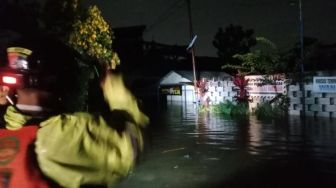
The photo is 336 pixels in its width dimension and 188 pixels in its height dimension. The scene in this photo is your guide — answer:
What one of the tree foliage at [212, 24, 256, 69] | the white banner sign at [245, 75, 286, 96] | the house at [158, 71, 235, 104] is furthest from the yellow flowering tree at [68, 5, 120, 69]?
the tree foliage at [212, 24, 256, 69]

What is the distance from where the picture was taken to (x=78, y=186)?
68.0 inches

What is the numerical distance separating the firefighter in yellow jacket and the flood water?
8.80ft

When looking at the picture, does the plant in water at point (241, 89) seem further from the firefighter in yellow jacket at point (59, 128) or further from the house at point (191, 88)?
the firefighter in yellow jacket at point (59, 128)

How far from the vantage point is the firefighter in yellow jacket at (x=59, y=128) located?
66.1 inches

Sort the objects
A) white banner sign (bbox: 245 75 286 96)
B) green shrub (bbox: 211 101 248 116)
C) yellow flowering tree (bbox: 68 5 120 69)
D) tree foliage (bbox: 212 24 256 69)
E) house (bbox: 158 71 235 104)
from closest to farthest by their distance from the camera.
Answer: yellow flowering tree (bbox: 68 5 120 69) → white banner sign (bbox: 245 75 286 96) → green shrub (bbox: 211 101 248 116) → house (bbox: 158 71 235 104) → tree foliage (bbox: 212 24 256 69)

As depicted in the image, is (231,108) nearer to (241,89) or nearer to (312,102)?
(241,89)

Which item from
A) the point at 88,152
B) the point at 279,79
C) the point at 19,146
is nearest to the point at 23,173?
the point at 19,146

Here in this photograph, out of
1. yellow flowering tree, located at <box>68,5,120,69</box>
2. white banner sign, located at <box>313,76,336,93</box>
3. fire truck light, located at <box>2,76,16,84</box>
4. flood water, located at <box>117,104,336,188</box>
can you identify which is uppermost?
yellow flowering tree, located at <box>68,5,120,69</box>

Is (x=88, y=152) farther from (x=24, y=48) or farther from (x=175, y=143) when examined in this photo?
(x=175, y=143)

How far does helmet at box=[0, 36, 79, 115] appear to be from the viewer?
1.77m

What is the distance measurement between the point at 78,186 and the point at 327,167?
7.69 metres

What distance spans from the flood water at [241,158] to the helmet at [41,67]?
2.63 meters

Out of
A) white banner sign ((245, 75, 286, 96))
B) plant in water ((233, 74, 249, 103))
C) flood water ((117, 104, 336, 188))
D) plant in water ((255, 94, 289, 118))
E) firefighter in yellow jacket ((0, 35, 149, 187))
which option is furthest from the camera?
plant in water ((233, 74, 249, 103))

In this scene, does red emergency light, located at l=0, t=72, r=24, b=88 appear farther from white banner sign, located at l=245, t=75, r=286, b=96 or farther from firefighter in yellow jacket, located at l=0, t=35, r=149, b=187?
white banner sign, located at l=245, t=75, r=286, b=96
